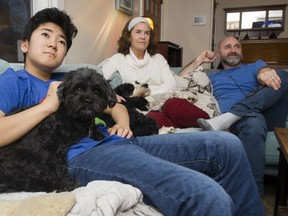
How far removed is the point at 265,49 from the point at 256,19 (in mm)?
2818

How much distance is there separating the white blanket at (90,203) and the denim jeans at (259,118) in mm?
1246

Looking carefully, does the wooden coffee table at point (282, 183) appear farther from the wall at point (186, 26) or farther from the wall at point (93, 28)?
the wall at point (186, 26)

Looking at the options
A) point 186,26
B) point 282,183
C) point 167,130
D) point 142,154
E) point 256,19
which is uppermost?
point 256,19

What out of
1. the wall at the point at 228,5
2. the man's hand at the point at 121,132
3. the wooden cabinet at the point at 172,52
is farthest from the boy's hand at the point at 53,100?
the wall at the point at 228,5

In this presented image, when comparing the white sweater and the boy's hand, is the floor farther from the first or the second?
the boy's hand

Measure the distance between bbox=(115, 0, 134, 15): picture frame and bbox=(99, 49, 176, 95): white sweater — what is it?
91 cm

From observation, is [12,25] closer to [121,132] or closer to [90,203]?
[121,132]

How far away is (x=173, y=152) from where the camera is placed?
124 cm

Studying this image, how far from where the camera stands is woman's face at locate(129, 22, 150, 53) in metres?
2.74

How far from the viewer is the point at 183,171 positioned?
95 cm

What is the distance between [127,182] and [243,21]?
8.48m

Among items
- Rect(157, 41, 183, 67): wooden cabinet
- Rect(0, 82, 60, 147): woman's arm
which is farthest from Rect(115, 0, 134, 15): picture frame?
Rect(0, 82, 60, 147): woman's arm

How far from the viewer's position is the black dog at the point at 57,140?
106 cm

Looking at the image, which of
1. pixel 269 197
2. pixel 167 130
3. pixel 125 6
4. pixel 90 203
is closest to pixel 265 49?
pixel 125 6
